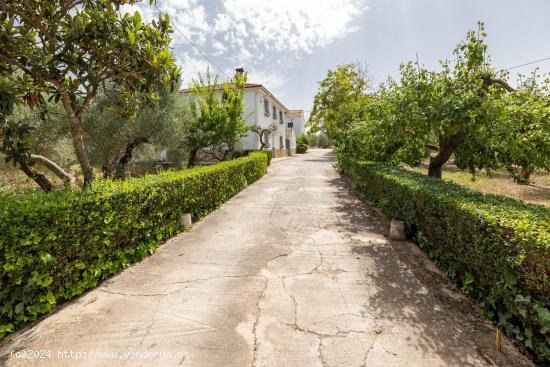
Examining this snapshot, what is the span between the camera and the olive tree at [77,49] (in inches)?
152

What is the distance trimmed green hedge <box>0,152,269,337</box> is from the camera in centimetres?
315

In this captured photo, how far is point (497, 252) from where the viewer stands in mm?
3074

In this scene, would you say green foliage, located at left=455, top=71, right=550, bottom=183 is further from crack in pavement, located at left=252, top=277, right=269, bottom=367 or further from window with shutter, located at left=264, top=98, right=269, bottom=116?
window with shutter, located at left=264, top=98, right=269, bottom=116

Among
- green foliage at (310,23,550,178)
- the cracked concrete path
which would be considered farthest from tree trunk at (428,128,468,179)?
the cracked concrete path

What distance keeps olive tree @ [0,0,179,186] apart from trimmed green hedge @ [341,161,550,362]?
542 centimetres

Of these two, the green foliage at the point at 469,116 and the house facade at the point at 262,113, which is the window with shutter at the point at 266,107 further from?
the green foliage at the point at 469,116

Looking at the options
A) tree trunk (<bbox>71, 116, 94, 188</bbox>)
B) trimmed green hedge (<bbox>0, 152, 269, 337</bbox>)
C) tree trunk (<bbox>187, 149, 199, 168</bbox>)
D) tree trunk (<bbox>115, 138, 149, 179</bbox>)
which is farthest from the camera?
tree trunk (<bbox>187, 149, 199, 168</bbox>)

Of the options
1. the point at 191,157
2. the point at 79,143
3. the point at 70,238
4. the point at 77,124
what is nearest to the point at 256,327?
the point at 70,238

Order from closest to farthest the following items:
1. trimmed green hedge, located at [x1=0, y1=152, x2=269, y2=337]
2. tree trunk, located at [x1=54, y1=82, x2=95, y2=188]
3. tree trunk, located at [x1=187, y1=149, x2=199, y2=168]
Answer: trimmed green hedge, located at [x1=0, y1=152, x2=269, y2=337] → tree trunk, located at [x1=54, y1=82, x2=95, y2=188] → tree trunk, located at [x1=187, y1=149, x2=199, y2=168]

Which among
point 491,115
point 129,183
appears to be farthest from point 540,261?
point 129,183

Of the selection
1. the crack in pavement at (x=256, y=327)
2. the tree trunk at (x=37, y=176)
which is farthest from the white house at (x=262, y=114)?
the crack in pavement at (x=256, y=327)

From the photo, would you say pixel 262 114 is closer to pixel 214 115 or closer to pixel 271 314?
pixel 214 115

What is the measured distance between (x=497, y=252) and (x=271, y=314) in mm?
2837

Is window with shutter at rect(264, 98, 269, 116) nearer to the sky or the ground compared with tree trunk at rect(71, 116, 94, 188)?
nearer to the sky
